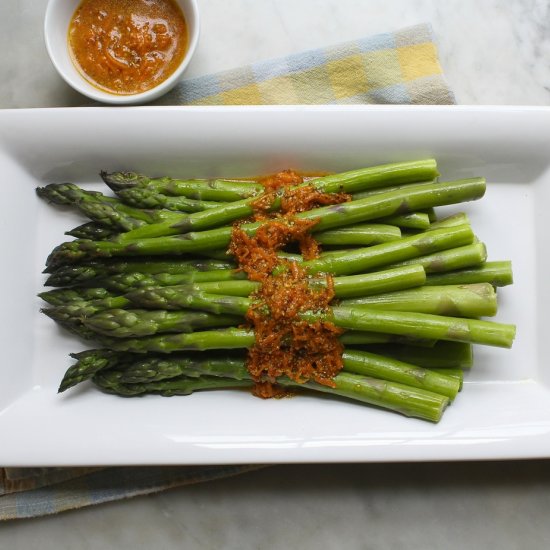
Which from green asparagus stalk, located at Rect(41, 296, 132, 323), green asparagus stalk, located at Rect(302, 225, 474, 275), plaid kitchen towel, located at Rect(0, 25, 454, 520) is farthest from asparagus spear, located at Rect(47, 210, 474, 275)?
plaid kitchen towel, located at Rect(0, 25, 454, 520)

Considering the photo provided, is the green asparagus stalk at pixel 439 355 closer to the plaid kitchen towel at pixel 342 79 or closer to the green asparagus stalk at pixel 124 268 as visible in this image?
the green asparagus stalk at pixel 124 268

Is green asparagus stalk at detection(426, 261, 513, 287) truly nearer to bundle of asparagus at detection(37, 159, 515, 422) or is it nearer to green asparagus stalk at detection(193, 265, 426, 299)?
bundle of asparagus at detection(37, 159, 515, 422)

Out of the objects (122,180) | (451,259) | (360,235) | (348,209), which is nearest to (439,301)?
(451,259)

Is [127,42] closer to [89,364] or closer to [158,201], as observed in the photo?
[158,201]

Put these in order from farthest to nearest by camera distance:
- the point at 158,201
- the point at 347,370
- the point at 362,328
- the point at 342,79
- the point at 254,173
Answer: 1. the point at 342,79
2. the point at 254,173
3. the point at 158,201
4. the point at 347,370
5. the point at 362,328

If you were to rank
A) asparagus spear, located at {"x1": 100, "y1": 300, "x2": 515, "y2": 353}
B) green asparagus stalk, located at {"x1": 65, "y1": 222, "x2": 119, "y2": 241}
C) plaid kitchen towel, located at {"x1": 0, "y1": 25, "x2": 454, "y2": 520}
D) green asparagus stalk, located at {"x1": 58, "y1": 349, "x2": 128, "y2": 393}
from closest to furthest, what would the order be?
asparagus spear, located at {"x1": 100, "y1": 300, "x2": 515, "y2": 353}
green asparagus stalk, located at {"x1": 58, "y1": 349, "x2": 128, "y2": 393}
green asparagus stalk, located at {"x1": 65, "y1": 222, "x2": 119, "y2": 241}
plaid kitchen towel, located at {"x1": 0, "y1": 25, "x2": 454, "y2": 520}

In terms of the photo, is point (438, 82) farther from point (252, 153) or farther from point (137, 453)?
point (137, 453)
